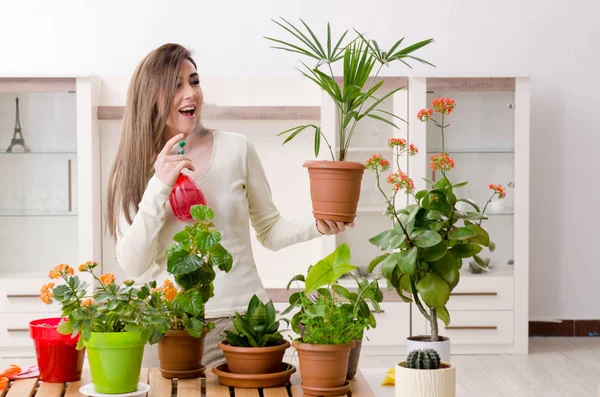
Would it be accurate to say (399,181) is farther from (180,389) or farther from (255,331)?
(180,389)

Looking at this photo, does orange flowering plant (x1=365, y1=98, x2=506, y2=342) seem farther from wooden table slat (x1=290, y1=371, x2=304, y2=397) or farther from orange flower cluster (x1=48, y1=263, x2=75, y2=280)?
orange flower cluster (x1=48, y1=263, x2=75, y2=280)

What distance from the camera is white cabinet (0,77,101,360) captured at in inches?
191

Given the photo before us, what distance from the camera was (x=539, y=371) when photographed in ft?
14.5

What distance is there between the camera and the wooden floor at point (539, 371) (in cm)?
397

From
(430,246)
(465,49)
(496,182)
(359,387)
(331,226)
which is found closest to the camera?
(359,387)

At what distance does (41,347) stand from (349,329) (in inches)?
27.2

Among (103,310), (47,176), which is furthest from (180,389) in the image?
(47,176)

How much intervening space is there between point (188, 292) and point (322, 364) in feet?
1.10

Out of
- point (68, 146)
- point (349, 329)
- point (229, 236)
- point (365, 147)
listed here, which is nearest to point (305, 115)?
point (365, 147)

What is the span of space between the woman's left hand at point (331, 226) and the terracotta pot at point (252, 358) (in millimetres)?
482

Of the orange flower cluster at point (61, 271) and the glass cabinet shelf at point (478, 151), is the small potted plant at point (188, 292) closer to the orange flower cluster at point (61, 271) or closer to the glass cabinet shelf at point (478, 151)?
the orange flower cluster at point (61, 271)

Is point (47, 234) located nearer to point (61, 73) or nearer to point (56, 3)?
point (61, 73)

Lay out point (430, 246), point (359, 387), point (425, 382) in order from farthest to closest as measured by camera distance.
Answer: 1. point (430, 246)
2. point (359, 387)
3. point (425, 382)

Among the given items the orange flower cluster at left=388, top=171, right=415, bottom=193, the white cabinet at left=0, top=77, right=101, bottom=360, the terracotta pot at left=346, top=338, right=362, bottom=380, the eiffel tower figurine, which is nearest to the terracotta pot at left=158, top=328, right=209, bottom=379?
the terracotta pot at left=346, top=338, right=362, bottom=380
